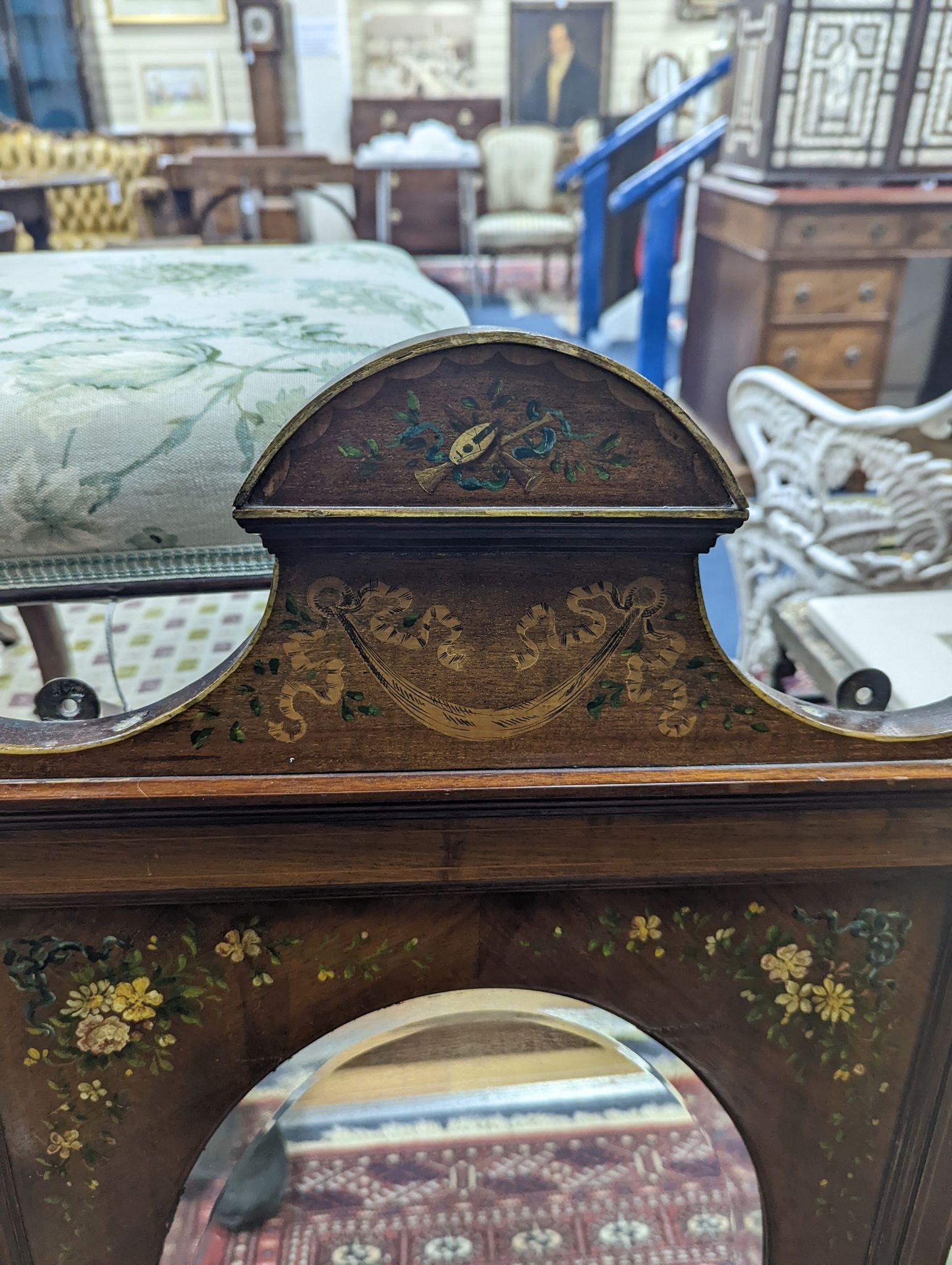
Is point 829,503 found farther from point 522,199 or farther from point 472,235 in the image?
point 522,199

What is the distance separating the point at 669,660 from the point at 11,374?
0.55m

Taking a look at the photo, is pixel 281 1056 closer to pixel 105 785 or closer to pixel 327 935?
pixel 327 935

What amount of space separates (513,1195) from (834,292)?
2.05 meters

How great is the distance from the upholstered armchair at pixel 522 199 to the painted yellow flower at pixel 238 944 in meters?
4.46

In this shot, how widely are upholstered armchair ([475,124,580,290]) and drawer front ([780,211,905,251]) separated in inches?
104

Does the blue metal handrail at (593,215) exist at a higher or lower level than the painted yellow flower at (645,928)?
lower

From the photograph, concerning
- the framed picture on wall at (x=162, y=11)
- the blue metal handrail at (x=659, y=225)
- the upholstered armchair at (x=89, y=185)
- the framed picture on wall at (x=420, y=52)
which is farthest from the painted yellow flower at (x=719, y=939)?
the framed picture on wall at (x=162, y=11)

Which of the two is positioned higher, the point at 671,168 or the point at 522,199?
the point at 671,168

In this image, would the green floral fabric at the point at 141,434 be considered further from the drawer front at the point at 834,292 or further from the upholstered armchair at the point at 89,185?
the upholstered armchair at the point at 89,185

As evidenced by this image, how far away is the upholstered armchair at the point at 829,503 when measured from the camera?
1138 mm

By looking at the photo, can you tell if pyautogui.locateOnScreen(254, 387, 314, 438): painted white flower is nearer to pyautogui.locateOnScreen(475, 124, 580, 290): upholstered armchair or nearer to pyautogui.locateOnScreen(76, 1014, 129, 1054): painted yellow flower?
pyautogui.locateOnScreen(76, 1014, 129, 1054): painted yellow flower

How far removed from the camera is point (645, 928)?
1.77 ft

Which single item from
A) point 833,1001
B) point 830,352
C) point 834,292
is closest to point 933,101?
point 834,292

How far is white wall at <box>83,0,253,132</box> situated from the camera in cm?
521
